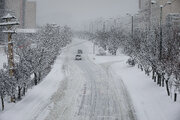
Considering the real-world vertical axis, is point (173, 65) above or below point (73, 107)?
above

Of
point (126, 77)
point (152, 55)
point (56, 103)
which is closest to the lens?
point (56, 103)

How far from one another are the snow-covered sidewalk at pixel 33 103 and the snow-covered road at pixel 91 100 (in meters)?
0.74

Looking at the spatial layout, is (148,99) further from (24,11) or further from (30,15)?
(30,15)

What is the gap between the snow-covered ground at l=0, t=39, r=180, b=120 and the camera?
20.0m

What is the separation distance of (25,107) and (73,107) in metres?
3.67

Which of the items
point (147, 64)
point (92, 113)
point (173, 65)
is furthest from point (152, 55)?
point (92, 113)

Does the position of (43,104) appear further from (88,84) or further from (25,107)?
(88,84)

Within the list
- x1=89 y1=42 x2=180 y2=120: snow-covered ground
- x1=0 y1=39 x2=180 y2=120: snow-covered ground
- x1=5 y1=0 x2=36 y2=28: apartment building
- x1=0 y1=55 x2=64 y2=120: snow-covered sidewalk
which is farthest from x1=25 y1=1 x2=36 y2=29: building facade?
x1=0 y1=55 x2=64 y2=120: snow-covered sidewalk

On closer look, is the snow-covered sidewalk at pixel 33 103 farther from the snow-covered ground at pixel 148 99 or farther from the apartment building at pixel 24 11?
the apartment building at pixel 24 11

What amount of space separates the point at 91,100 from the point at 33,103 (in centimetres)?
487

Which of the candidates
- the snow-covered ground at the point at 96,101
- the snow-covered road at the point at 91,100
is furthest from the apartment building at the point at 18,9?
the snow-covered ground at the point at 96,101

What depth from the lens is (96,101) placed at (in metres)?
24.2

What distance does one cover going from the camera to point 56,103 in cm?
2345

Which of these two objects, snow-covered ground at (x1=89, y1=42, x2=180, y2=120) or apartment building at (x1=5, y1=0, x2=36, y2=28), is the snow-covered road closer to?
snow-covered ground at (x1=89, y1=42, x2=180, y2=120)
